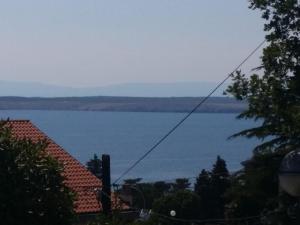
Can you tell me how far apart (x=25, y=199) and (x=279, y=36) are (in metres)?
6.01

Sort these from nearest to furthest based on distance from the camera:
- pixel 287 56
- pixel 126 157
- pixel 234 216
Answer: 1. pixel 287 56
2. pixel 234 216
3. pixel 126 157

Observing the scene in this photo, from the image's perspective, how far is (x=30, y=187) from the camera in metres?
8.33

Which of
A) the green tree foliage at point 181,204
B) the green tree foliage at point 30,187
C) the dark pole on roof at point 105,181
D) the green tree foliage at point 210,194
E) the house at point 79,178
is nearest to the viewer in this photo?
the green tree foliage at point 30,187

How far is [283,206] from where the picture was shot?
1198 centimetres

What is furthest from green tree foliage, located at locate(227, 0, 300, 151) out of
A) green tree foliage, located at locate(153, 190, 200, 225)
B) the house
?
green tree foliage, located at locate(153, 190, 200, 225)

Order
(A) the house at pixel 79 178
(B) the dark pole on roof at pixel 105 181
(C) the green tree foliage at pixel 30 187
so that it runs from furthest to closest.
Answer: (A) the house at pixel 79 178 → (B) the dark pole on roof at pixel 105 181 → (C) the green tree foliage at pixel 30 187

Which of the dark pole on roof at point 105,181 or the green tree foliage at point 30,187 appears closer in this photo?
the green tree foliage at point 30,187

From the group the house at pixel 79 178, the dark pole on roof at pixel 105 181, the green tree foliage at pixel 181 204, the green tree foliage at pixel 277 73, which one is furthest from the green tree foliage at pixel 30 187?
the green tree foliage at pixel 181 204

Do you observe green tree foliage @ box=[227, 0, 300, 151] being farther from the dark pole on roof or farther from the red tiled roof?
the red tiled roof

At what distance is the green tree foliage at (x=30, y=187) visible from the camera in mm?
8141

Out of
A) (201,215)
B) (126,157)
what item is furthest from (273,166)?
(126,157)

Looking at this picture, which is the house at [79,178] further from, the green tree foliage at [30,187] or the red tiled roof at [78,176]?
the green tree foliage at [30,187]

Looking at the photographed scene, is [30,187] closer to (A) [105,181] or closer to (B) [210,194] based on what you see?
(A) [105,181]

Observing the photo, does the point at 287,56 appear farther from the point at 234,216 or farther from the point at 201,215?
the point at 201,215
